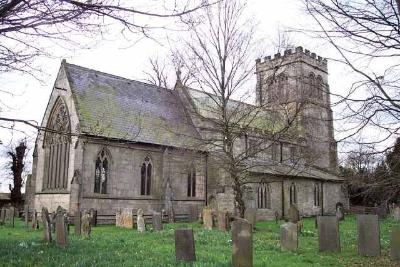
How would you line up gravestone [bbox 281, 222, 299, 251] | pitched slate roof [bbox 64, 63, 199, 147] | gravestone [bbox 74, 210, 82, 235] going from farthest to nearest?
pitched slate roof [bbox 64, 63, 199, 147], gravestone [bbox 74, 210, 82, 235], gravestone [bbox 281, 222, 299, 251]

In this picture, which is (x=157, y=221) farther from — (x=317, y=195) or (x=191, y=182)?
(x=317, y=195)

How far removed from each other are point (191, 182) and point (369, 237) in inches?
697

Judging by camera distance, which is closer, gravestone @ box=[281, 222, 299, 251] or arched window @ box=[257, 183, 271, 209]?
gravestone @ box=[281, 222, 299, 251]

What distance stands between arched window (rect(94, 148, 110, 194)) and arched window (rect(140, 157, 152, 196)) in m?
2.34

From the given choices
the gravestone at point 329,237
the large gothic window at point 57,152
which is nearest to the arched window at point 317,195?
the large gothic window at point 57,152

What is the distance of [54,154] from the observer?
83.9 ft

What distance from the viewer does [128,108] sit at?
2727 cm

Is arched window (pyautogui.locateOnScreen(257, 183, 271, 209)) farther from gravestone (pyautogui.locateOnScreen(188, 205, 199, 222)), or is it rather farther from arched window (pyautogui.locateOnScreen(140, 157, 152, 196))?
arched window (pyautogui.locateOnScreen(140, 157, 152, 196))

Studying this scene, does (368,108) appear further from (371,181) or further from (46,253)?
(46,253)

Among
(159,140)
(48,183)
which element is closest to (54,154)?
(48,183)

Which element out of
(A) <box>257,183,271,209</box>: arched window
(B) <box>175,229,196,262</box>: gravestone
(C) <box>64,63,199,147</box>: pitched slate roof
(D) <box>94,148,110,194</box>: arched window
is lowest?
(B) <box>175,229,196,262</box>: gravestone

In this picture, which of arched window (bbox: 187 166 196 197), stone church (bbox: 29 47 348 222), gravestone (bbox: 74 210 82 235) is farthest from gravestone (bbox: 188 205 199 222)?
gravestone (bbox: 74 210 82 235)

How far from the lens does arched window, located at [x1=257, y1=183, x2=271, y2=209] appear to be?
1198 inches

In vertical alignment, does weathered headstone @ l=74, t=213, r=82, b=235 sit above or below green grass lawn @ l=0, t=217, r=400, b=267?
above
